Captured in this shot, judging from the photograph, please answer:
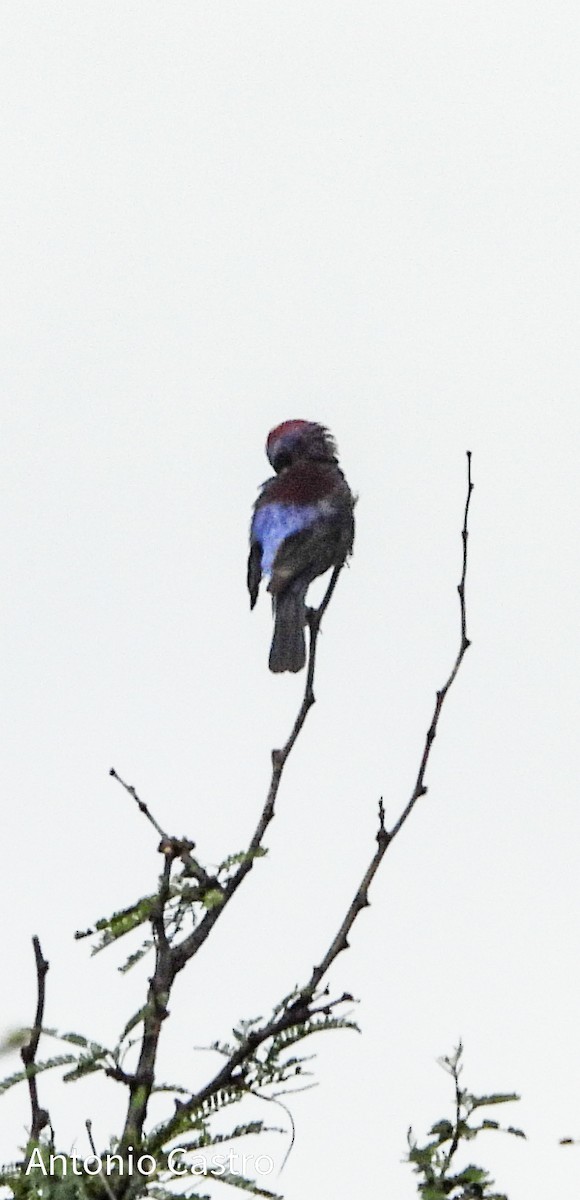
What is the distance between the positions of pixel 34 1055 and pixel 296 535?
617 centimetres

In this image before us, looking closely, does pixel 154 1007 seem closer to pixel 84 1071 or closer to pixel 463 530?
pixel 84 1071

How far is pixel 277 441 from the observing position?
1046 centimetres

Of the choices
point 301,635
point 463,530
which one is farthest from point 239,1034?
point 301,635

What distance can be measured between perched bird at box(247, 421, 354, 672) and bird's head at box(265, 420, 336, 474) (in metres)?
0.02

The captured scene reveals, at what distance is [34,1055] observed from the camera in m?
3.06

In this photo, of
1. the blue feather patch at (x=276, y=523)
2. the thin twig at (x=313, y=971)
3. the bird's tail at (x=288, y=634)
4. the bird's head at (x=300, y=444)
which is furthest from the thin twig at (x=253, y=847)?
the bird's head at (x=300, y=444)

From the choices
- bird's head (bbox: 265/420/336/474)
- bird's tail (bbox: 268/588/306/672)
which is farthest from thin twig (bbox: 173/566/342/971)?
bird's head (bbox: 265/420/336/474)

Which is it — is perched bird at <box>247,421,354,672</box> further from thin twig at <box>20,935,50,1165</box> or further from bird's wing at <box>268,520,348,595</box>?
thin twig at <box>20,935,50,1165</box>

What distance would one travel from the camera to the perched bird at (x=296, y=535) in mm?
8453

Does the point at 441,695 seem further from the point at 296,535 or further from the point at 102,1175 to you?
the point at 296,535

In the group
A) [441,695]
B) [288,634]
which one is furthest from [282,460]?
[441,695]

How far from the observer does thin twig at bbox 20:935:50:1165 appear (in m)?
2.92

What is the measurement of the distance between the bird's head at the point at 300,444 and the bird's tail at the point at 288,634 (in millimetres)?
1722

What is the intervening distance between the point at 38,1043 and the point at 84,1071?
32cm
